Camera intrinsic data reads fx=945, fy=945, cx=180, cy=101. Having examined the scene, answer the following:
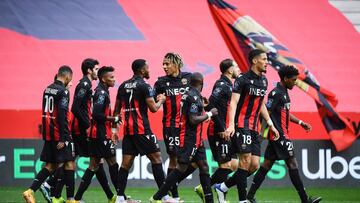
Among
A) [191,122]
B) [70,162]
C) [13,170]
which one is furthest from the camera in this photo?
[13,170]

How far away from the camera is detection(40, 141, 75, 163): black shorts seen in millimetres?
14312

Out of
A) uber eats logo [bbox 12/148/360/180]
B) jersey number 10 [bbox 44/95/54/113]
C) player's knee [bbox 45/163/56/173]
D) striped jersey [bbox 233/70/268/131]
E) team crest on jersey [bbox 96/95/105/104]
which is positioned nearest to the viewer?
striped jersey [bbox 233/70/268/131]

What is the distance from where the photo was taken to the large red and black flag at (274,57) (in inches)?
774

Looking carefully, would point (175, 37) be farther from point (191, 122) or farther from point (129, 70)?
point (191, 122)

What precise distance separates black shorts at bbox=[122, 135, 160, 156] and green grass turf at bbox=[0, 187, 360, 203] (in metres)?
2.16

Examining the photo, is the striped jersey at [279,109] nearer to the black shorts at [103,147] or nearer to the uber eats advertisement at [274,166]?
the black shorts at [103,147]

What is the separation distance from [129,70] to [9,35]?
336 cm

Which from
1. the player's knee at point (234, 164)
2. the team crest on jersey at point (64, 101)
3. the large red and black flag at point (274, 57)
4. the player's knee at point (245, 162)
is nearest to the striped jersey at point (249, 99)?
the player's knee at point (245, 162)

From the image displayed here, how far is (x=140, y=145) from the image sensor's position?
14.2 meters

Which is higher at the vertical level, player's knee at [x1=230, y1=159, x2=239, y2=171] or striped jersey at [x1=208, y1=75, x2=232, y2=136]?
striped jersey at [x1=208, y1=75, x2=232, y2=136]

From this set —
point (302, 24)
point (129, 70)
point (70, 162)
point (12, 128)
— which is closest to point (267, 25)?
point (302, 24)

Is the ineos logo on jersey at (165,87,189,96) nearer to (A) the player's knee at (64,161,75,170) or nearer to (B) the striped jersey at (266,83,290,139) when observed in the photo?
(B) the striped jersey at (266,83,290,139)

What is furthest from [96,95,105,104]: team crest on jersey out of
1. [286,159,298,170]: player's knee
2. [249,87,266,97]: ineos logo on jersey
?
[286,159,298,170]: player's knee

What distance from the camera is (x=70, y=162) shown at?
14641 mm
